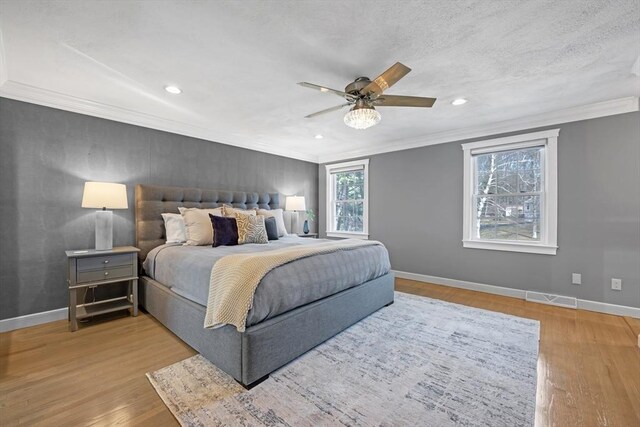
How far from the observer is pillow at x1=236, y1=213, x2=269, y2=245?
134 inches

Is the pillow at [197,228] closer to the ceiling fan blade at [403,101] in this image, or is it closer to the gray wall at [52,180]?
the gray wall at [52,180]

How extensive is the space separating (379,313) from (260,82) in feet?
9.07

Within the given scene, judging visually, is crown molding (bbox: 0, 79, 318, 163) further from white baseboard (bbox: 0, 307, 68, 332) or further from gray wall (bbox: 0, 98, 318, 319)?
white baseboard (bbox: 0, 307, 68, 332)

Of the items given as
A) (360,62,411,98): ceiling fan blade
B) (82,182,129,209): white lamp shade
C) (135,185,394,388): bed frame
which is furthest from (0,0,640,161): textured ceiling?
(135,185,394,388): bed frame

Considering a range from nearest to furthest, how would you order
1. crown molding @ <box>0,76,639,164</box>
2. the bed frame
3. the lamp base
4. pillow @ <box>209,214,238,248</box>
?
the bed frame
crown molding @ <box>0,76,639,164</box>
the lamp base
pillow @ <box>209,214,238,248</box>

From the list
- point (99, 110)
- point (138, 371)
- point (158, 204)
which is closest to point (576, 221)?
point (138, 371)

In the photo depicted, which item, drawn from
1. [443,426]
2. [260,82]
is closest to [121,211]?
[260,82]

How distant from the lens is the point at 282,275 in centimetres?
200

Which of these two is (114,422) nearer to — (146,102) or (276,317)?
(276,317)

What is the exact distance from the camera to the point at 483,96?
2.97 m

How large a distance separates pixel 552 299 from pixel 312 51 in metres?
4.09

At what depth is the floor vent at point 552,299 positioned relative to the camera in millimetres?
3371

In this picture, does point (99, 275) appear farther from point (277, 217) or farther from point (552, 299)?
point (552, 299)

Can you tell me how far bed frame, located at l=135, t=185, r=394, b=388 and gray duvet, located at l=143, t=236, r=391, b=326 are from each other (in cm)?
7
